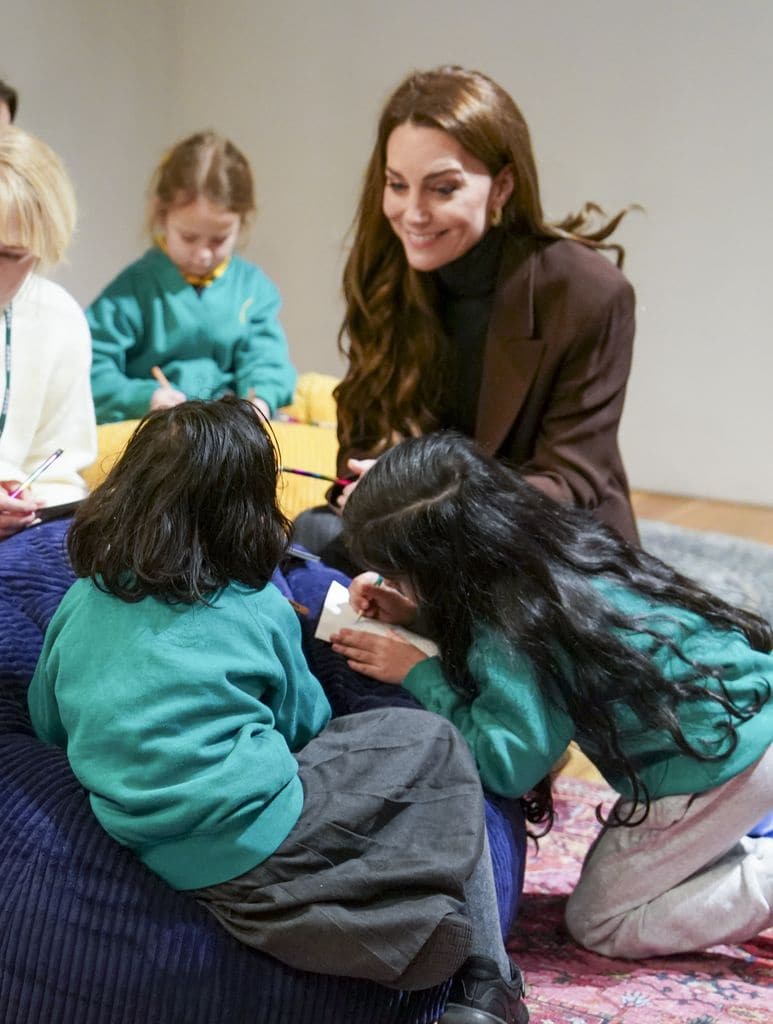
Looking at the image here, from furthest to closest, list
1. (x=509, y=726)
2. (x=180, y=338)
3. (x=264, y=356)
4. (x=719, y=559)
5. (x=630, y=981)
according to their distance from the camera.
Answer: (x=719, y=559)
(x=264, y=356)
(x=180, y=338)
(x=630, y=981)
(x=509, y=726)

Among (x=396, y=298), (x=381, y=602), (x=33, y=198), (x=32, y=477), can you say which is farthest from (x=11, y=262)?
(x=381, y=602)

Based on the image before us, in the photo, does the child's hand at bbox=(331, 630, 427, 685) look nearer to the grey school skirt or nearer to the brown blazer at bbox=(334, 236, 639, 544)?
the grey school skirt

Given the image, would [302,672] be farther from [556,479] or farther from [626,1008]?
[556,479]

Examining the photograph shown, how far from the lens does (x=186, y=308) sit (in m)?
3.26

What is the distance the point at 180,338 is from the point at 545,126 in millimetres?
1546

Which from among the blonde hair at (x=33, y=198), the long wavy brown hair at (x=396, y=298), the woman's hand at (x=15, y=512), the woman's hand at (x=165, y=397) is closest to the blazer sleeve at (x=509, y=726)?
the woman's hand at (x=15, y=512)

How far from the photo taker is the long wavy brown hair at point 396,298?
2.25m

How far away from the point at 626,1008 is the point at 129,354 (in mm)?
2116

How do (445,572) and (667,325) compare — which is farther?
(667,325)

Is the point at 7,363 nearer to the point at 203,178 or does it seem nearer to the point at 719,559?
the point at 203,178

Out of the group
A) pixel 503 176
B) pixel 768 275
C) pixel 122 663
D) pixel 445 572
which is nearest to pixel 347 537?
pixel 445 572

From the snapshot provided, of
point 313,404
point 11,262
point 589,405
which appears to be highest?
point 11,262

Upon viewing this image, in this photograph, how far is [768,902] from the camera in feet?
5.82

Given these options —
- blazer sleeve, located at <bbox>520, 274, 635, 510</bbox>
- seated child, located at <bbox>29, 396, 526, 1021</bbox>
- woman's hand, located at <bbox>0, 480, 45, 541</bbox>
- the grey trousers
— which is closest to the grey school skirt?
seated child, located at <bbox>29, 396, 526, 1021</bbox>
